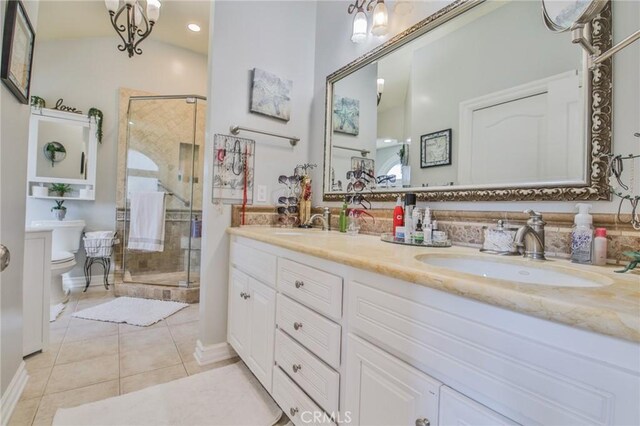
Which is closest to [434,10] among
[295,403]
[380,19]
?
[380,19]

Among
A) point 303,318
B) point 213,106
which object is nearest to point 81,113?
point 213,106

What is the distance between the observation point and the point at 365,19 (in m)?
1.76

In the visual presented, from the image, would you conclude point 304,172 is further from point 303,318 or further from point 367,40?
point 303,318

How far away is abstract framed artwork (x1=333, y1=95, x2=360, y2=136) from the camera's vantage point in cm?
195

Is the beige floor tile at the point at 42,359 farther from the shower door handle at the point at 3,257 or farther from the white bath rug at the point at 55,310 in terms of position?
the shower door handle at the point at 3,257

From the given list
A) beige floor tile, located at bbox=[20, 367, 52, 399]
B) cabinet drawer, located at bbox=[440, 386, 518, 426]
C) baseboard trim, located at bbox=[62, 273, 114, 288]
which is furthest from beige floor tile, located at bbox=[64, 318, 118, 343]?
cabinet drawer, located at bbox=[440, 386, 518, 426]

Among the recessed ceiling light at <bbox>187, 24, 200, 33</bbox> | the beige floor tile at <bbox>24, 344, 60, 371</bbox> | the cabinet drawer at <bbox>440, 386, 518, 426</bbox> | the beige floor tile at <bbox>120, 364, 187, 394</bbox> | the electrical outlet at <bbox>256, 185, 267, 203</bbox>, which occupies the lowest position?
the beige floor tile at <bbox>120, 364, 187, 394</bbox>

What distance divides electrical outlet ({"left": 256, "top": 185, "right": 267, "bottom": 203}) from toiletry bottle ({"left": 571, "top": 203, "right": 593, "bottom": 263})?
5.53 ft

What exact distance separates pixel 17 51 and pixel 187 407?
1838 mm

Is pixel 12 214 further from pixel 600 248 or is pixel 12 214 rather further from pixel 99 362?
pixel 600 248

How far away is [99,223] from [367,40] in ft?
11.6

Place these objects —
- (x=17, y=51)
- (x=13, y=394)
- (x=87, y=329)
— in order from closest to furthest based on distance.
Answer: (x=17, y=51)
(x=13, y=394)
(x=87, y=329)

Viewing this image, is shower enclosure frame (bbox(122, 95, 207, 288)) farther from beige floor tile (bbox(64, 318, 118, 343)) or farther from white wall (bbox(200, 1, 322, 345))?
white wall (bbox(200, 1, 322, 345))

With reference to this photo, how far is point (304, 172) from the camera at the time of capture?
2244mm
